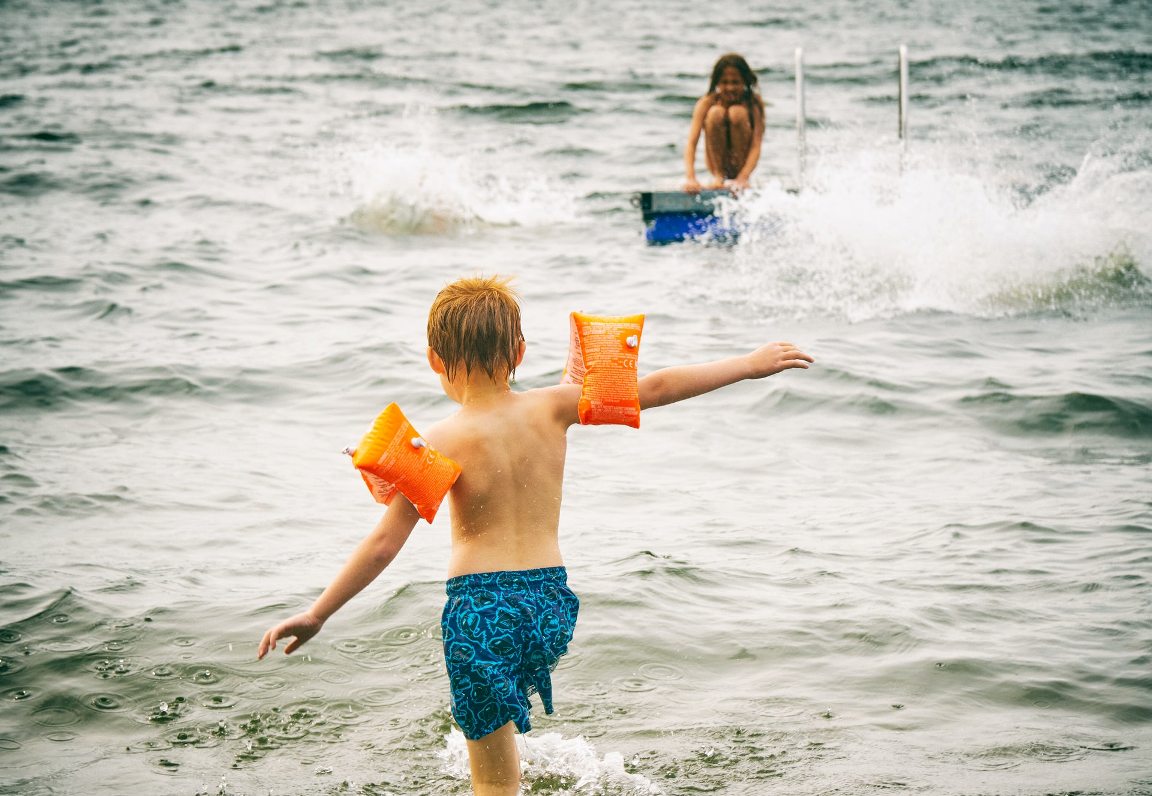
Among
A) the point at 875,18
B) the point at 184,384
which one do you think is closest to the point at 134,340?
the point at 184,384

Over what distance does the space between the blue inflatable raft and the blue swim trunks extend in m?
9.21

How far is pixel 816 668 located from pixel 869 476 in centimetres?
216

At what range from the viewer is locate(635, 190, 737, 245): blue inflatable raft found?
12273 millimetres

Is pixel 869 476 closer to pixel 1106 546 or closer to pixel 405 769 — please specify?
pixel 1106 546

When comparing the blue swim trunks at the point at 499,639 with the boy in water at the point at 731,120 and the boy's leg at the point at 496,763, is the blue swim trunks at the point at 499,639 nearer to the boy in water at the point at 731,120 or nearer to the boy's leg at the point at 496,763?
the boy's leg at the point at 496,763

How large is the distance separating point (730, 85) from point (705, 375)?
10231 mm

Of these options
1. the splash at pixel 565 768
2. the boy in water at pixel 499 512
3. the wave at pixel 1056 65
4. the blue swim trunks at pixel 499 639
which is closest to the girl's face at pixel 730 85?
the splash at pixel 565 768

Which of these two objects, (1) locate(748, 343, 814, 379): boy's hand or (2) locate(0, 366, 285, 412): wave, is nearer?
(1) locate(748, 343, 814, 379): boy's hand

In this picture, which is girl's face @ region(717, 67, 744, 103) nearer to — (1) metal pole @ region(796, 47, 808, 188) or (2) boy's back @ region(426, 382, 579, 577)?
(1) metal pole @ region(796, 47, 808, 188)

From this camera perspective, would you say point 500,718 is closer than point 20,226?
Yes

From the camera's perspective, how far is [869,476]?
6.55 m

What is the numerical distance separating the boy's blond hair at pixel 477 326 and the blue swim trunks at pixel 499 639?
21.8 inches

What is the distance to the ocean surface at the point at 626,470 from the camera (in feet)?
13.5

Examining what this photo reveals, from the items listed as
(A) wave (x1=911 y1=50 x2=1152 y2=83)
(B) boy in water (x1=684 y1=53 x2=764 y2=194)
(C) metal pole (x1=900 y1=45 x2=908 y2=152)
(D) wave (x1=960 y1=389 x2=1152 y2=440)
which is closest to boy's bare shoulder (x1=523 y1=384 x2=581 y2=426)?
A: (D) wave (x1=960 y1=389 x2=1152 y2=440)
